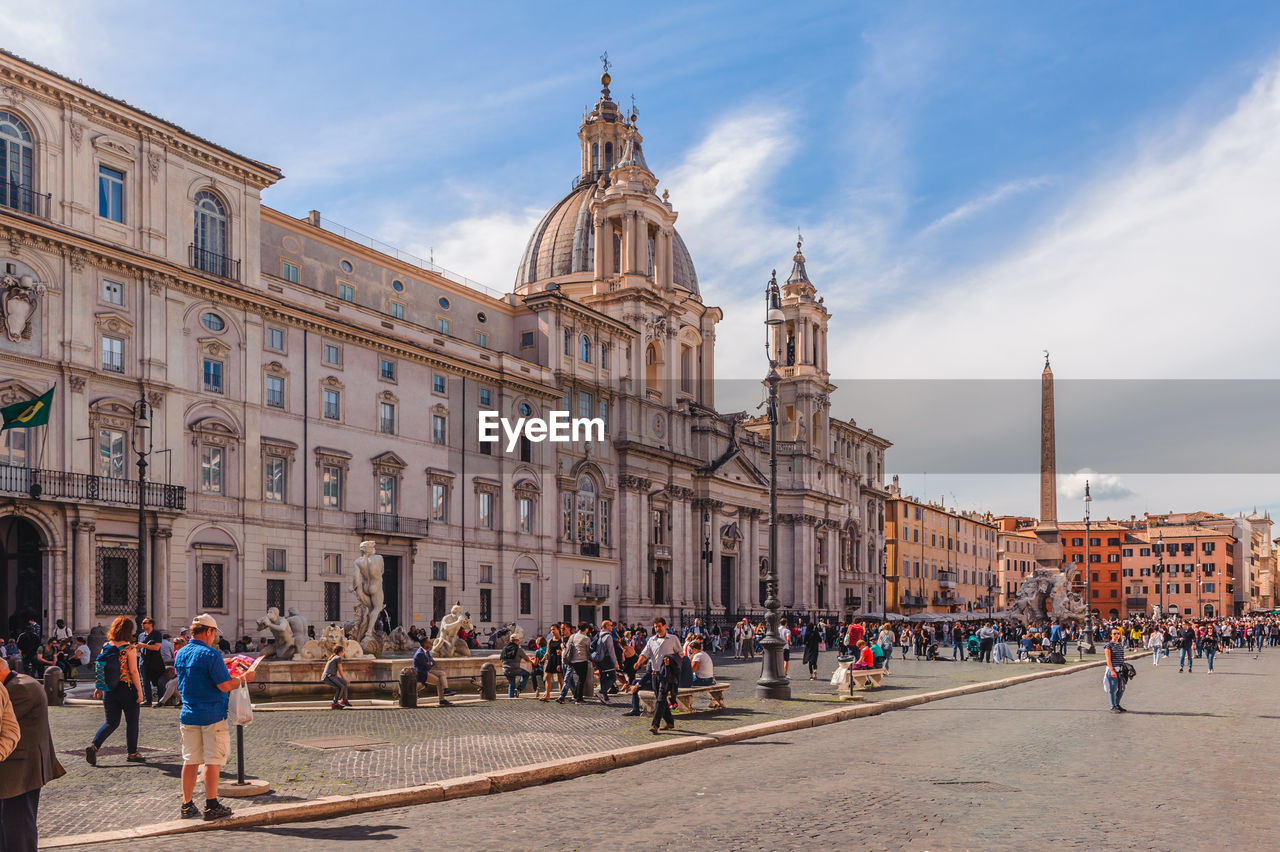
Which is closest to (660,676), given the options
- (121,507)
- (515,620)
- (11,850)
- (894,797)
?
(894,797)

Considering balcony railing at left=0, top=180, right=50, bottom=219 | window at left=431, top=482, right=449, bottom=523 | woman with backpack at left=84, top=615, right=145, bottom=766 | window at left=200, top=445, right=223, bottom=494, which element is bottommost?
woman with backpack at left=84, top=615, right=145, bottom=766

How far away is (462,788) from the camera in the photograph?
40.4 ft

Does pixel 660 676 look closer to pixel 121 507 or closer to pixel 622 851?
pixel 622 851

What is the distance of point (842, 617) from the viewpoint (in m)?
91.8

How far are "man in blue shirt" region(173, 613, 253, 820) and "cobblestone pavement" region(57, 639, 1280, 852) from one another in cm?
44

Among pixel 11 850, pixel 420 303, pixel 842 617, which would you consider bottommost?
pixel 842 617

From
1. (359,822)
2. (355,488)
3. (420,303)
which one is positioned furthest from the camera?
(420,303)

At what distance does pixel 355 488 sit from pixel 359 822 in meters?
34.0

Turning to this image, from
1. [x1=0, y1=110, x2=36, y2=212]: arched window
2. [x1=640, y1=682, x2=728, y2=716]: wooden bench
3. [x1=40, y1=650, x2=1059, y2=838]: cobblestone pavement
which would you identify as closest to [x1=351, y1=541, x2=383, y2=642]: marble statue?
[x1=40, y1=650, x2=1059, y2=838]: cobblestone pavement

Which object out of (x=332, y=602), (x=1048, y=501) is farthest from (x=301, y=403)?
(x=1048, y=501)

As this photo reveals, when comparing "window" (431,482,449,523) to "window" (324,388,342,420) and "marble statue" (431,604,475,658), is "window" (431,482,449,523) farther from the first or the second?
"marble statue" (431,604,475,658)

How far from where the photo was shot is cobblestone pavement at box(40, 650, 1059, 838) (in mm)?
11445

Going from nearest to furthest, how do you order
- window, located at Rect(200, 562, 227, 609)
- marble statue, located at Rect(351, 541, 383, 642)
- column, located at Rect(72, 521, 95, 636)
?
marble statue, located at Rect(351, 541, 383, 642), column, located at Rect(72, 521, 95, 636), window, located at Rect(200, 562, 227, 609)

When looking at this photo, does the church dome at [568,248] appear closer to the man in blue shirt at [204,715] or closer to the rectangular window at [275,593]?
the rectangular window at [275,593]
